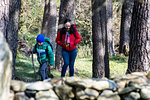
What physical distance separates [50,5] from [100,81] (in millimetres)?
11293

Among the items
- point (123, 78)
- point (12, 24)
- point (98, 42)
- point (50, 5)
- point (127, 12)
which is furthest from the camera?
point (127, 12)

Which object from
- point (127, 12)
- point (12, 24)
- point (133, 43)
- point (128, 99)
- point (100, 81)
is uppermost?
point (127, 12)

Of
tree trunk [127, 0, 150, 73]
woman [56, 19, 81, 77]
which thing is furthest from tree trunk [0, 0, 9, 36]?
tree trunk [127, 0, 150, 73]

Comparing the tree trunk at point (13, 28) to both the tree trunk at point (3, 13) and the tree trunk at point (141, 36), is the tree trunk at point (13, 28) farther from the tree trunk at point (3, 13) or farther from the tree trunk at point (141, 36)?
the tree trunk at point (141, 36)

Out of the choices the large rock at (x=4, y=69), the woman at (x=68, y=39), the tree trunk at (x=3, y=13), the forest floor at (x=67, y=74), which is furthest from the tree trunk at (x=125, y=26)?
the large rock at (x=4, y=69)

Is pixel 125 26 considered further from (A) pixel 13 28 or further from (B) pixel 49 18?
(A) pixel 13 28

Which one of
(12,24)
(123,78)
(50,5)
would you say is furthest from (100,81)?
(50,5)

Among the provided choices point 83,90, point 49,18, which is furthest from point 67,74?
point 49,18

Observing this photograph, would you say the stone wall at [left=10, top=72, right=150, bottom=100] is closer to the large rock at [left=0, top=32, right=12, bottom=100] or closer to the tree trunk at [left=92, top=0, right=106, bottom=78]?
the large rock at [left=0, top=32, right=12, bottom=100]

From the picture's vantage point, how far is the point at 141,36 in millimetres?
6426

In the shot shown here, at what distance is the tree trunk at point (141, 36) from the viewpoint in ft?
20.8

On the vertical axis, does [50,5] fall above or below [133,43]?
above

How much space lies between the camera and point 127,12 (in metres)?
17.2

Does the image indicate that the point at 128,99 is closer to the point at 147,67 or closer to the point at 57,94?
the point at 57,94
